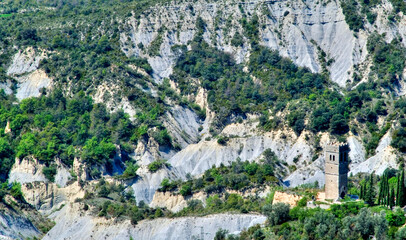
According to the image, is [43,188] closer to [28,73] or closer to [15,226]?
[15,226]

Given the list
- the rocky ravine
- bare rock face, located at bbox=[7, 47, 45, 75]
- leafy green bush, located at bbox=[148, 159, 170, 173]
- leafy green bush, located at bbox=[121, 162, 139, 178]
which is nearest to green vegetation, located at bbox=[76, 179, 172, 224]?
leafy green bush, located at bbox=[121, 162, 139, 178]

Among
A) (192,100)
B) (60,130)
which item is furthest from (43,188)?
(192,100)

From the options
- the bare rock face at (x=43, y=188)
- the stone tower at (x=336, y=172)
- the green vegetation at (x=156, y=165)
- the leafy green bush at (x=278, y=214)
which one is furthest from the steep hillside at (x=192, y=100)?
the stone tower at (x=336, y=172)

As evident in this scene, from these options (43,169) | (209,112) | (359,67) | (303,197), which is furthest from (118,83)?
(303,197)

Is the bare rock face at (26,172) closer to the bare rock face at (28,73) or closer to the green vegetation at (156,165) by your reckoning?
the green vegetation at (156,165)

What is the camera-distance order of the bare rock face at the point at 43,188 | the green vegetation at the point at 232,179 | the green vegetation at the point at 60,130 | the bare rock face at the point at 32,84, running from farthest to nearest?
1. the bare rock face at the point at 32,84
2. the green vegetation at the point at 60,130
3. the bare rock face at the point at 43,188
4. the green vegetation at the point at 232,179
